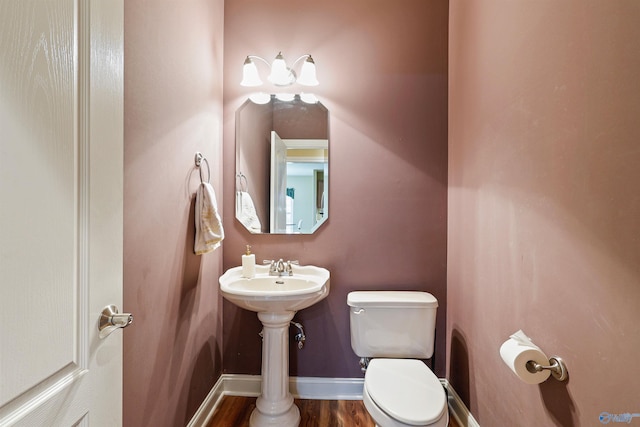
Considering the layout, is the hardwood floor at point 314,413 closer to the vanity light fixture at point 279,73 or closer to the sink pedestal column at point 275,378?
the sink pedestal column at point 275,378

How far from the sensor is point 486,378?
53.7 inches

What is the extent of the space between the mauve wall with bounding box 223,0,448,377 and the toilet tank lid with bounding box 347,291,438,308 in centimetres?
15

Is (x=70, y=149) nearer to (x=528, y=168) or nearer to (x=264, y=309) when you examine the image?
(x=264, y=309)

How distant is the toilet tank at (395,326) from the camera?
5.33 ft

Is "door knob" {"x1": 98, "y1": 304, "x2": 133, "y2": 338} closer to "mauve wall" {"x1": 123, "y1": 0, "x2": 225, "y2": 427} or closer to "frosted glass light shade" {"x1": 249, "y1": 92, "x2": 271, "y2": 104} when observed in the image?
"mauve wall" {"x1": 123, "y1": 0, "x2": 225, "y2": 427}

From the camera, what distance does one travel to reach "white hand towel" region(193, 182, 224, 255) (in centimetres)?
146

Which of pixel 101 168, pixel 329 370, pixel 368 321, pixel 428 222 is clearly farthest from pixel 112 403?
pixel 428 222

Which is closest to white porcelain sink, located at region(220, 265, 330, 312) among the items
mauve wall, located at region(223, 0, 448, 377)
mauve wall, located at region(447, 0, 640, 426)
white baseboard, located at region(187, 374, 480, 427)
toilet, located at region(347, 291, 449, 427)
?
mauve wall, located at region(223, 0, 448, 377)

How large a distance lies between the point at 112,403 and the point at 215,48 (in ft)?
5.87

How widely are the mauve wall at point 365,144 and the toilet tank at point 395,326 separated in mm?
231

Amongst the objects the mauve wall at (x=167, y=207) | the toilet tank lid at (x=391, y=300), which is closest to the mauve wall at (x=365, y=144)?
the toilet tank lid at (x=391, y=300)

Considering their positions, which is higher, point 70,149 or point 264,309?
point 70,149

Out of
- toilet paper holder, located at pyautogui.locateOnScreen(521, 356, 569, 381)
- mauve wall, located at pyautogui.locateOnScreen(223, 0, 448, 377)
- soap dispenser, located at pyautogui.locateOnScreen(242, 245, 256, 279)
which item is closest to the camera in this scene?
toilet paper holder, located at pyautogui.locateOnScreen(521, 356, 569, 381)

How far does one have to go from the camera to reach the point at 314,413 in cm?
174
